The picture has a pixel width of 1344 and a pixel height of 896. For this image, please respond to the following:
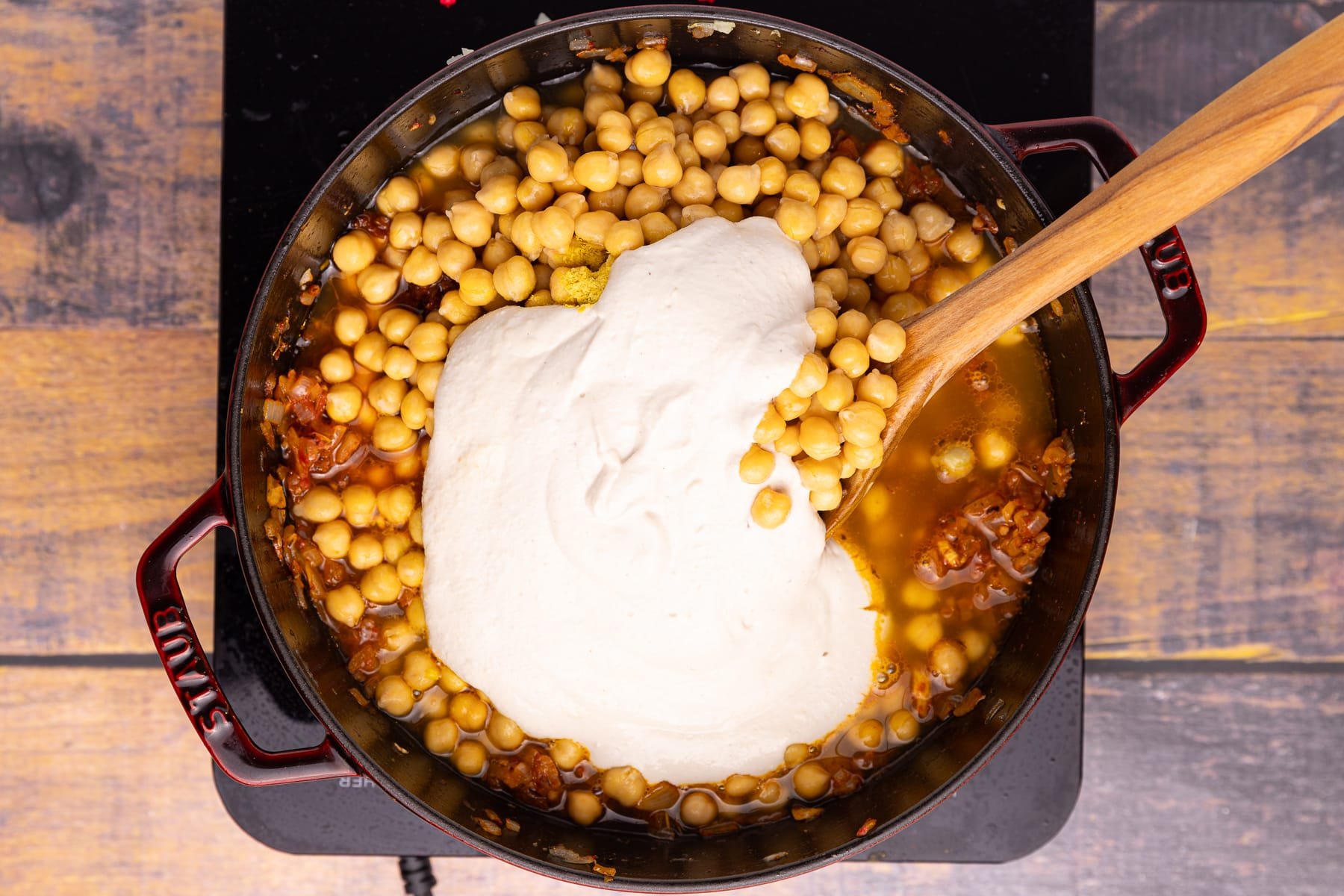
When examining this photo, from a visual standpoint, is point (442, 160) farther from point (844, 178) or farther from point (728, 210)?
point (844, 178)

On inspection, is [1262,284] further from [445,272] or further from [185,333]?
[185,333]

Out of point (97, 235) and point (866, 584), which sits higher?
point (97, 235)

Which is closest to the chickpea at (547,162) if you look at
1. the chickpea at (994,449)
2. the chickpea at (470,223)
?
the chickpea at (470,223)

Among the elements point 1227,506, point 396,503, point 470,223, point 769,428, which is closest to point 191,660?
point 396,503

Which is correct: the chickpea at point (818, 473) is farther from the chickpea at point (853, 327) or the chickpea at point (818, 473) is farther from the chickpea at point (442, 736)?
the chickpea at point (442, 736)

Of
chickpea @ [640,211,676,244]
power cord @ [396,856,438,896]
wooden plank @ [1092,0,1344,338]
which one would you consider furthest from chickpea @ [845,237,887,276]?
power cord @ [396,856,438,896]

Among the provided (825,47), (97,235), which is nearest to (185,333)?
(97,235)
